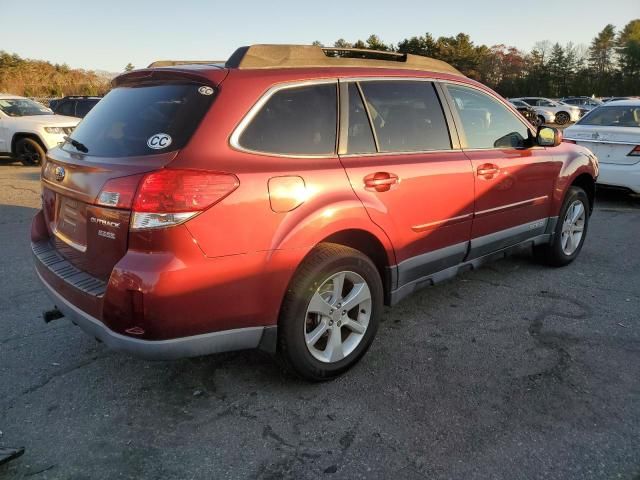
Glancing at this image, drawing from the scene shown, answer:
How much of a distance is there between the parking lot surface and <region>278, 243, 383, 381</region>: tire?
17 cm

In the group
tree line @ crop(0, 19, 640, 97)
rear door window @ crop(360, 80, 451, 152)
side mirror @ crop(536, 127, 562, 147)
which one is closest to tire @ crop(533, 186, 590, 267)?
side mirror @ crop(536, 127, 562, 147)

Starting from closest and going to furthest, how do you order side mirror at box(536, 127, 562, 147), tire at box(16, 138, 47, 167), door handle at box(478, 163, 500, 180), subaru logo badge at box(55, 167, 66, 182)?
subaru logo badge at box(55, 167, 66, 182) → door handle at box(478, 163, 500, 180) → side mirror at box(536, 127, 562, 147) → tire at box(16, 138, 47, 167)

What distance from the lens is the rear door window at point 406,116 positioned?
3291 mm

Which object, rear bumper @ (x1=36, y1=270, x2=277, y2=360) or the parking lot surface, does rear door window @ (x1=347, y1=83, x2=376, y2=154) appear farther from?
the parking lot surface

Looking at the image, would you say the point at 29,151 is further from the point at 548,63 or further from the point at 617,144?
the point at 548,63

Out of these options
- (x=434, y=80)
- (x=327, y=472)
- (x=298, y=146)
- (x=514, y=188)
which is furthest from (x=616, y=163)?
(x=327, y=472)

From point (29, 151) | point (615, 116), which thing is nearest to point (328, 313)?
point (615, 116)

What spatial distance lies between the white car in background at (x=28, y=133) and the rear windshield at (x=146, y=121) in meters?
10.1

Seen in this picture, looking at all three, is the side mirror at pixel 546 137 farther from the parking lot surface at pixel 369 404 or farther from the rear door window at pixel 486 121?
the parking lot surface at pixel 369 404

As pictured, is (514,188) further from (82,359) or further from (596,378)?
(82,359)

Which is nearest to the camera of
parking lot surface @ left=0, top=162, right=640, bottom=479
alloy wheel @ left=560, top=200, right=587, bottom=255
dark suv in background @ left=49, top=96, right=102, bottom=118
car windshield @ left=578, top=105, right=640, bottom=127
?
parking lot surface @ left=0, top=162, right=640, bottom=479

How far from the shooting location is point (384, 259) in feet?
10.7

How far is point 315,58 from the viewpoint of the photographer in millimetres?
3070

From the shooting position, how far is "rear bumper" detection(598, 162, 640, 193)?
7.48m
